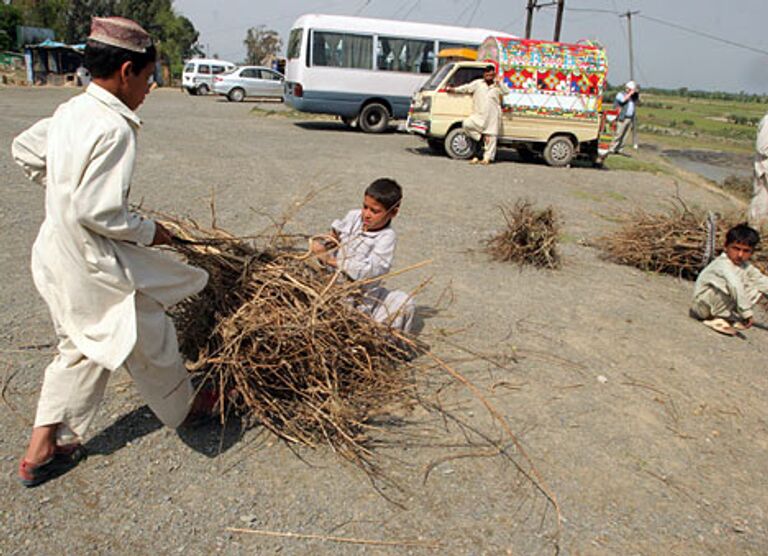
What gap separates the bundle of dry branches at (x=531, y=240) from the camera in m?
5.61

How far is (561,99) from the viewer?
468 inches

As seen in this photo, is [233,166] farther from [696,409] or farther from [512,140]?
[696,409]

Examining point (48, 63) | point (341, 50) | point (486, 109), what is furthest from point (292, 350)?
point (48, 63)

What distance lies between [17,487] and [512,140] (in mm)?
11001

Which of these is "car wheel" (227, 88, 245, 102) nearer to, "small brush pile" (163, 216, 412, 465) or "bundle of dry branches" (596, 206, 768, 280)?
"bundle of dry branches" (596, 206, 768, 280)

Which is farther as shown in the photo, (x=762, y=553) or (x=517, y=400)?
(x=517, y=400)

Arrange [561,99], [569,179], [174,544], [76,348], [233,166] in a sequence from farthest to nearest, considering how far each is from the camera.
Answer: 1. [561,99]
2. [569,179]
3. [233,166]
4. [76,348]
5. [174,544]

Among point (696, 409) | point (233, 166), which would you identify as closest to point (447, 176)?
point (233, 166)

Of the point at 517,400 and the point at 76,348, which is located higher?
the point at 76,348

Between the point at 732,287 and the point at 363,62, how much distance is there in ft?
40.9

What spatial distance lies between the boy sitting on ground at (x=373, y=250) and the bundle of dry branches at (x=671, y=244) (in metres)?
3.52

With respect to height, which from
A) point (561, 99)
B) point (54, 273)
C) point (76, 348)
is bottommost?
point (76, 348)

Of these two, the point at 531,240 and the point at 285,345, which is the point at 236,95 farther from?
the point at 285,345

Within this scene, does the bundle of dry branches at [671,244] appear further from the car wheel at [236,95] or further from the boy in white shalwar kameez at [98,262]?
the car wheel at [236,95]
